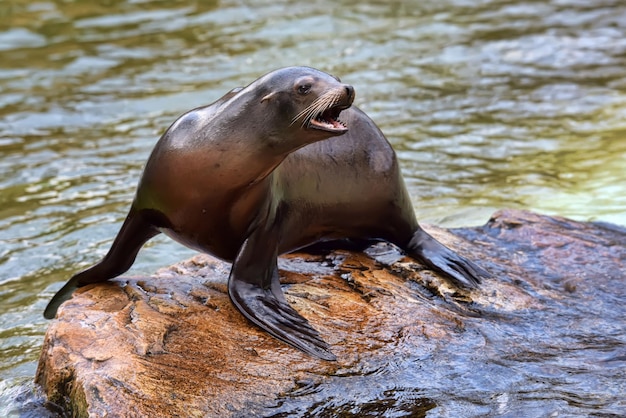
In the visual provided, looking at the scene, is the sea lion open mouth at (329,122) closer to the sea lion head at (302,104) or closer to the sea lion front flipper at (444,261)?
the sea lion head at (302,104)

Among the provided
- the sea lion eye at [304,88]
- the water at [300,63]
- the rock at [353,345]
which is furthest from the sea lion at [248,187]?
the water at [300,63]

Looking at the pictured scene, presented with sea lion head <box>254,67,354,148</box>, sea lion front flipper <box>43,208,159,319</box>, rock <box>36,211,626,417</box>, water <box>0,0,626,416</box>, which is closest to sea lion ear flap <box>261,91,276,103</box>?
sea lion head <box>254,67,354,148</box>

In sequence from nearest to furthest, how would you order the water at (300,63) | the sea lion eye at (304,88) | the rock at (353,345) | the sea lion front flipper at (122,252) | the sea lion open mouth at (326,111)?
the rock at (353,345)
the sea lion open mouth at (326,111)
the sea lion eye at (304,88)
the sea lion front flipper at (122,252)
the water at (300,63)

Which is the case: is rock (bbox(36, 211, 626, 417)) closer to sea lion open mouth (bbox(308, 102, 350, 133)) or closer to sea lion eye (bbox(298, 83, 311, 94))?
sea lion open mouth (bbox(308, 102, 350, 133))

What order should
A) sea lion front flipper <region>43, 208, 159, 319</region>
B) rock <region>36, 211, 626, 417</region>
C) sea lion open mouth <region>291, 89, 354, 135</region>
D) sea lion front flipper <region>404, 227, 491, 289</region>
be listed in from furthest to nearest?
1. sea lion front flipper <region>404, 227, 491, 289</region>
2. sea lion front flipper <region>43, 208, 159, 319</region>
3. sea lion open mouth <region>291, 89, 354, 135</region>
4. rock <region>36, 211, 626, 417</region>

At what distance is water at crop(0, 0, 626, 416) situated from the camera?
21.3 ft

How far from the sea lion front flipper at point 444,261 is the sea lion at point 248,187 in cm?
1

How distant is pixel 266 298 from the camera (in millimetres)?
3971

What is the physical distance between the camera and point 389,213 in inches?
191

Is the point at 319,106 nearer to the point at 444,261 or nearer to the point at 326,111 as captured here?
the point at 326,111

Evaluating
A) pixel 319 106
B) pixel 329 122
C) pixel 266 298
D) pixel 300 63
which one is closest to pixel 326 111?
pixel 329 122

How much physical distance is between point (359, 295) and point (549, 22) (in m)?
8.89

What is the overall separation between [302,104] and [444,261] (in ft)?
Result: 4.04

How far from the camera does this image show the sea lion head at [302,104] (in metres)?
3.77
